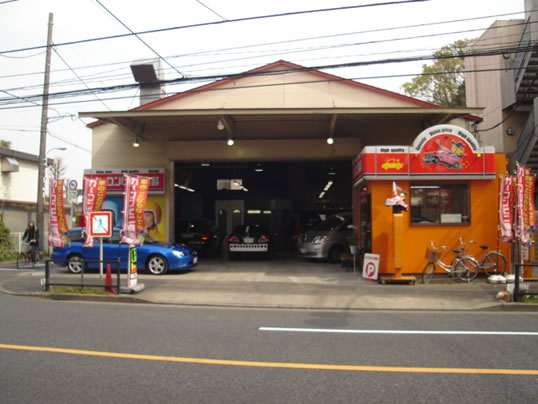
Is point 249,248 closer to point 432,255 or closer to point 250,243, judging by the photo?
point 250,243

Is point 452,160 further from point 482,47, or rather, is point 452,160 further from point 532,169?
point 482,47

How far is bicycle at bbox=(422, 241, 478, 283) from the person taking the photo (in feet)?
39.2

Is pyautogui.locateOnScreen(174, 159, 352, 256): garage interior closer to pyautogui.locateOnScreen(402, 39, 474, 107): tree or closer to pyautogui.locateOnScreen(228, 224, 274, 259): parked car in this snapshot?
pyautogui.locateOnScreen(228, 224, 274, 259): parked car

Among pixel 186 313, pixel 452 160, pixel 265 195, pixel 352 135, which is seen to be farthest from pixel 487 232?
pixel 265 195

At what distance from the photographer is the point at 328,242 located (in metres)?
16.7

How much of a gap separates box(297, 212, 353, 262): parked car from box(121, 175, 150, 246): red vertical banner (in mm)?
7219

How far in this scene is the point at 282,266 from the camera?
16062 mm

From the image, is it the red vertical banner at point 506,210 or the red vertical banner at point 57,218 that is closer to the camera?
the red vertical banner at point 506,210

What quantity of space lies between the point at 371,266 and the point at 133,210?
6.45 m

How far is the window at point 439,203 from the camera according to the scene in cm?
1273

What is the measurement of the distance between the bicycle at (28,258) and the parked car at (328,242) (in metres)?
10.0

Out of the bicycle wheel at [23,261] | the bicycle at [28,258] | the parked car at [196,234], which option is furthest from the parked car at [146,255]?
the parked car at [196,234]

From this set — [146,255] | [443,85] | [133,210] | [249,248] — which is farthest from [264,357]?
[443,85]

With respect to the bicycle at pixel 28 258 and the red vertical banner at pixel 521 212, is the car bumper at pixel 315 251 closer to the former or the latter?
the red vertical banner at pixel 521 212
